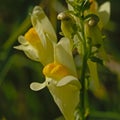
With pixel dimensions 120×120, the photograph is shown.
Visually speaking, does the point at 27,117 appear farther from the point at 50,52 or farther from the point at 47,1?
the point at 50,52

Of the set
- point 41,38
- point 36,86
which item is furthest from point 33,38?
point 36,86

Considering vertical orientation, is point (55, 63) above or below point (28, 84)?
above

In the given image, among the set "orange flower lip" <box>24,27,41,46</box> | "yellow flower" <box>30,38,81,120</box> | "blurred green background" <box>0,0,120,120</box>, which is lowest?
"blurred green background" <box>0,0,120,120</box>

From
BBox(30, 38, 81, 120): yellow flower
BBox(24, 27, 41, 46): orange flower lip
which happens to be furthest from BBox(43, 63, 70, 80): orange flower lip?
BBox(24, 27, 41, 46): orange flower lip

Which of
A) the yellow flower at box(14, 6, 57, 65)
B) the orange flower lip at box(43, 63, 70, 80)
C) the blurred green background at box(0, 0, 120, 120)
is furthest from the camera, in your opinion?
the blurred green background at box(0, 0, 120, 120)

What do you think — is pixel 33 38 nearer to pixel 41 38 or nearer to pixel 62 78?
pixel 41 38

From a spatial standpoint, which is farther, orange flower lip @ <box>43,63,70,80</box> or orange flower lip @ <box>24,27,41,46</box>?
orange flower lip @ <box>24,27,41,46</box>

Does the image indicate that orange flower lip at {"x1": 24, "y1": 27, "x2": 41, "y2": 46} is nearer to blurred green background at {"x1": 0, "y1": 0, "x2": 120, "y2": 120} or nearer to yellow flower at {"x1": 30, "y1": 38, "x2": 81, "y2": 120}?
yellow flower at {"x1": 30, "y1": 38, "x2": 81, "y2": 120}

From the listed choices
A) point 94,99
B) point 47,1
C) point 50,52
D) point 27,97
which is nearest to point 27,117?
point 27,97
